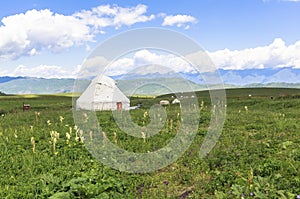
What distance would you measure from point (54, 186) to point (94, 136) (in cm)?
574

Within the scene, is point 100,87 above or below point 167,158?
above

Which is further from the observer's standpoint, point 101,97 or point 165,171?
point 101,97

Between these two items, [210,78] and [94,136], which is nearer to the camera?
[210,78]

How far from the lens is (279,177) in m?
7.12

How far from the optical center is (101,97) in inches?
1527

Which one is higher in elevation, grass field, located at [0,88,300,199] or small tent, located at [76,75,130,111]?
small tent, located at [76,75,130,111]

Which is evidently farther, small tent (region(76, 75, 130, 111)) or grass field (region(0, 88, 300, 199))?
small tent (region(76, 75, 130, 111))

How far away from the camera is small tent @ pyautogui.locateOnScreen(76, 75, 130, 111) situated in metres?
37.5

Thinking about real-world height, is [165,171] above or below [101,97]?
below

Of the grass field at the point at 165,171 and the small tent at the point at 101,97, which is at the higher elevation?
the small tent at the point at 101,97

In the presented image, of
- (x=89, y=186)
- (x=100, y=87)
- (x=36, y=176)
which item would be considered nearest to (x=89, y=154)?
(x=36, y=176)

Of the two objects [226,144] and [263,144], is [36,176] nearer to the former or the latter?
[226,144]

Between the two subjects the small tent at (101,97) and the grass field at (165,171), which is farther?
the small tent at (101,97)

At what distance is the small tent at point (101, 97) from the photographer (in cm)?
3753
